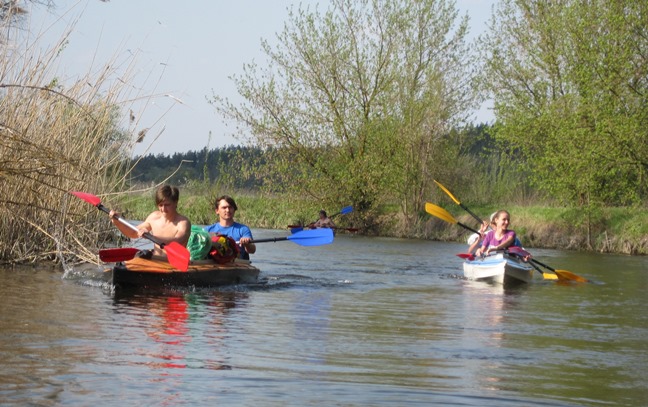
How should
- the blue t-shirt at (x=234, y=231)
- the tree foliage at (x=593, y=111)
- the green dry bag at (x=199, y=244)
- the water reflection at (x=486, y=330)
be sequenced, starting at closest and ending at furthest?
the water reflection at (x=486, y=330) → the green dry bag at (x=199, y=244) → the blue t-shirt at (x=234, y=231) → the tree foliage at (x=593, y=111)

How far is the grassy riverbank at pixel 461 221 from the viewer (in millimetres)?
24375

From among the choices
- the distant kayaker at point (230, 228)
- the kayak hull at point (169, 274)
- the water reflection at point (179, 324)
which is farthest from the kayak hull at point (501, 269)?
the water reflection at point (179, 324)

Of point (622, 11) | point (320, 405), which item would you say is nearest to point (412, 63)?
point (622, 11)

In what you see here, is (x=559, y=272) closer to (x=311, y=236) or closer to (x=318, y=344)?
(x=311, y=236)

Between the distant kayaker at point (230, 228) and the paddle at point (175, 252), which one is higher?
the distant kayaker at point (230, 228)

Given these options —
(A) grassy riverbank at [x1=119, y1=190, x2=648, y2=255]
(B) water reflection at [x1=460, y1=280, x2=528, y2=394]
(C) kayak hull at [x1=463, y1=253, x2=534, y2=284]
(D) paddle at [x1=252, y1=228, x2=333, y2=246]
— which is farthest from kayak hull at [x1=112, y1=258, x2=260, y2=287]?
(A) grassy riverbank at [x1=119, y1=190, x2=648, y2=255]

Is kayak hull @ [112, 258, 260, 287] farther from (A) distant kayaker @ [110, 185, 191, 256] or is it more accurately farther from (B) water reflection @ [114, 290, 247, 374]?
(A) distant kayaker @ [110, 185, 191, 256]

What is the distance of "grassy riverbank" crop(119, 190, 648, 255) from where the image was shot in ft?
80.0

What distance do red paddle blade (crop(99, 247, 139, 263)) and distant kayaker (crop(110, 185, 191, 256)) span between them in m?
0.16

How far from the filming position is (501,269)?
14.4 metres

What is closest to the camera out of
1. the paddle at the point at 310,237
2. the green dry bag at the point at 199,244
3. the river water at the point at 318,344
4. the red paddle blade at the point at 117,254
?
the river water at the point at 318,344

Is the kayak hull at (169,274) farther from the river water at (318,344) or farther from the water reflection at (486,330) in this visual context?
the water reflection at (486,330)

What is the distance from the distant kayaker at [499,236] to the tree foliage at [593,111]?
Answer: 8718 millimetres

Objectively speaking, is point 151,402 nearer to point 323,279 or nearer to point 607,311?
point 607,311
